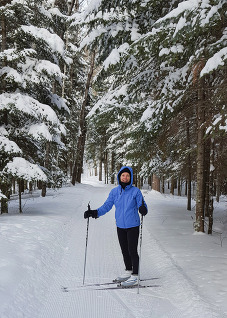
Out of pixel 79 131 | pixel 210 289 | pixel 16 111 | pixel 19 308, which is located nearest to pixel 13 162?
pixel 16 111

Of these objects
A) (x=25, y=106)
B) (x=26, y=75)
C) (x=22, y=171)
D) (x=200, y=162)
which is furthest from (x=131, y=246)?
(x=26, y=75)

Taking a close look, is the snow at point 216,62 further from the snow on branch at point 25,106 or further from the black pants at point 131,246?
the snow on branch at point 25,106

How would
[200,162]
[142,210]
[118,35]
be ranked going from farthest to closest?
[200,162] → [118,35] → [142,210]

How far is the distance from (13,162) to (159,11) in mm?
6725

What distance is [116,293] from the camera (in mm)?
4641

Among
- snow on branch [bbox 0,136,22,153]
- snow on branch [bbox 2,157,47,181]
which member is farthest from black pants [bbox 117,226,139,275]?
snow on branch [bbox 0,136,22,153]

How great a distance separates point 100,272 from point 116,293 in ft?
3.43

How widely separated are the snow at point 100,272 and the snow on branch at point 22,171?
58.2 inches

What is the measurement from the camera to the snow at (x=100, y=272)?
4039mm

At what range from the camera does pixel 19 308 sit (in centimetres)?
387

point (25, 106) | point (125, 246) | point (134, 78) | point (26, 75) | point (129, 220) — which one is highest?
point (26, 75)

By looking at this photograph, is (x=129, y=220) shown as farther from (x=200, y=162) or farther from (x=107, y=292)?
(x=200, y=162)

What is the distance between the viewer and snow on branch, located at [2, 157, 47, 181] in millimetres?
9477

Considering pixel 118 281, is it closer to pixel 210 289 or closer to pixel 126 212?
pixel 126 212
